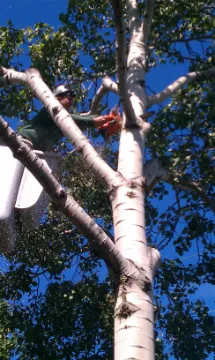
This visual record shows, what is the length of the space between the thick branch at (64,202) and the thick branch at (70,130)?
716 mm

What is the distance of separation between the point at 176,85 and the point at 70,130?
Answer: 147cm

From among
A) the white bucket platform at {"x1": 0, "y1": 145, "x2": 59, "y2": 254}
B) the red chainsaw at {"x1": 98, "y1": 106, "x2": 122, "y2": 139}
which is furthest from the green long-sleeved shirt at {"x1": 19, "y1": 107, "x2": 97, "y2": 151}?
the white bucket platform at {"x1": 0, "y1": 145, "x2": 59, "y2": 254}

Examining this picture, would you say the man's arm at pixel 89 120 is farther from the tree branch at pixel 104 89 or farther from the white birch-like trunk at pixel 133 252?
the tree branch at pixel 104 89

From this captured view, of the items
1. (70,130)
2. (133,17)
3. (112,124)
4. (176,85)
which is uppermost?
(133,17)

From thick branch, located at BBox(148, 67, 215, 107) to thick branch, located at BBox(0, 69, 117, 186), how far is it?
893mm

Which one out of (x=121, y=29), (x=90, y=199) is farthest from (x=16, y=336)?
(x=121, y=29)

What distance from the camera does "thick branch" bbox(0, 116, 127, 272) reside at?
2.56 meters

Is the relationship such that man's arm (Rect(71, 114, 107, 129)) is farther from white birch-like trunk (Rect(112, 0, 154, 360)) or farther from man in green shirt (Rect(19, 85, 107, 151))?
white birch-like trunk (Rect(112, 0, 154, 360))

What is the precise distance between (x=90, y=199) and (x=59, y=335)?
1278 mm

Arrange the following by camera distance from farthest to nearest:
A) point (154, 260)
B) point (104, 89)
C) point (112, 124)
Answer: point (104, 89) → point (112, 124) → point (154, 260)

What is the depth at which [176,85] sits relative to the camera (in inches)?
189

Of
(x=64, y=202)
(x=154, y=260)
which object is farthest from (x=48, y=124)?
(x=64, y=202)

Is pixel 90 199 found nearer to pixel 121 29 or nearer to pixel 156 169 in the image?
pixel 156 169

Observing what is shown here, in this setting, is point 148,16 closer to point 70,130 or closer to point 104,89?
point 104,89
